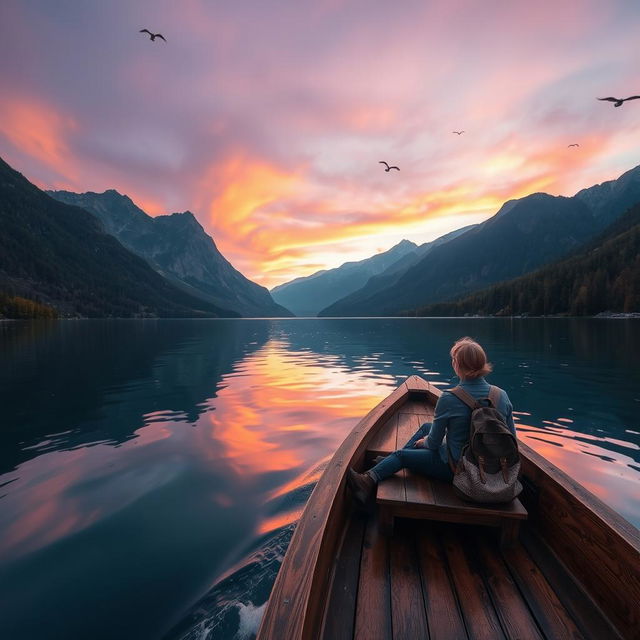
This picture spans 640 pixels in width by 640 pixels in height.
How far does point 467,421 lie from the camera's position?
489 cm

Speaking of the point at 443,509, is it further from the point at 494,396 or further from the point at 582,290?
the point at 582,290

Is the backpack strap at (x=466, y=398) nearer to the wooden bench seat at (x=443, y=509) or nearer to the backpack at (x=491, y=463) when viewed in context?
the backpack at (x=491, y=463)

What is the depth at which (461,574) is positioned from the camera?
13.9ft

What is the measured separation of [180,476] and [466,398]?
7.54 metres

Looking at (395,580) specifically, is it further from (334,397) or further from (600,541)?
(334,397)

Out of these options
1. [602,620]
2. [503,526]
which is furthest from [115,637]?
[602,620]

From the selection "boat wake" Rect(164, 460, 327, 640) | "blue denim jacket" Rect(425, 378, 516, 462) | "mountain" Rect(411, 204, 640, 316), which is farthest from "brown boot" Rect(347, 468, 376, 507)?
"mountain" Rect(411, 204, 640, 316)

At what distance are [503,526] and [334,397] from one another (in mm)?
13620

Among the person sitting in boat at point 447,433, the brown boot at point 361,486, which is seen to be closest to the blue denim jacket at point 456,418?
the person sitting in boat at point 447,433

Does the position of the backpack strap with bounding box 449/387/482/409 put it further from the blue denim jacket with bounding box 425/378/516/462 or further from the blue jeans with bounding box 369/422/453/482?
the blue jeans with bounding box 369/422/453/482

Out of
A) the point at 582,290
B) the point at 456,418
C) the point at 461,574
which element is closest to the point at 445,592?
the point at 461,574

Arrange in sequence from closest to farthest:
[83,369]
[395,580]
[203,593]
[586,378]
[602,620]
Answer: [602,620], [395,580], [203,593], [586,378], [83,369]

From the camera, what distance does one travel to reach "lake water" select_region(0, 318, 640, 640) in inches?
197

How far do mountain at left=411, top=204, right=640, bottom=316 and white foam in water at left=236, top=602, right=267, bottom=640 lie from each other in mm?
143831
